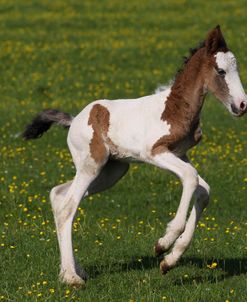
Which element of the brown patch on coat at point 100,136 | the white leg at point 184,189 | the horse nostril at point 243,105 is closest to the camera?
the white leg at point 184,189

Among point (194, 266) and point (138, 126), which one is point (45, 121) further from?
point (194, 266)

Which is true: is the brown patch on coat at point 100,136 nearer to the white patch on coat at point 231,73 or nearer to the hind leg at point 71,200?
the hind leg at point 71,200

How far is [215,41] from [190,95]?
2.12ft

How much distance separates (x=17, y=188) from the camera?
44.9ft

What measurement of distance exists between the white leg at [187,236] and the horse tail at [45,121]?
1.79 meters

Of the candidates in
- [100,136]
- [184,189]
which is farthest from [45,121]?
[184,189]

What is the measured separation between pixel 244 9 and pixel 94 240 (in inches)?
1039

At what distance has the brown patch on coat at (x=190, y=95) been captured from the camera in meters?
8.32

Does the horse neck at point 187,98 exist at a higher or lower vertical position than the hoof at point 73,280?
higher

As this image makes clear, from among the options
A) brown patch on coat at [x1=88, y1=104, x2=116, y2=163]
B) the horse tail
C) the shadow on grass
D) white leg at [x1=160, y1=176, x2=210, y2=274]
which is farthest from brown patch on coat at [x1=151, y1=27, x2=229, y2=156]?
the horse tail

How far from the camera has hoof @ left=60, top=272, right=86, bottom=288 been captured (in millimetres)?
8180

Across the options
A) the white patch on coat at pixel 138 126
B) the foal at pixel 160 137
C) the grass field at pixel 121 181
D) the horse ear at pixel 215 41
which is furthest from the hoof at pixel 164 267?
the horse ear at pixel 215 41

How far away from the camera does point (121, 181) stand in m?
14.5

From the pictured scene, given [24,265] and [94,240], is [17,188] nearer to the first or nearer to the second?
[94,240]
